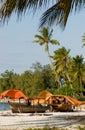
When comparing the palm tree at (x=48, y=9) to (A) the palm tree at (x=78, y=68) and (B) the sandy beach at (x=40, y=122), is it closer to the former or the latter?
(B) the sandy beach at (x=40, y=122)

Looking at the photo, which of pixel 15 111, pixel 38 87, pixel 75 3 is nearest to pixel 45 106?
pixel 15 111

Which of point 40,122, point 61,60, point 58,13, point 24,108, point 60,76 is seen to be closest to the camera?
point 58,13

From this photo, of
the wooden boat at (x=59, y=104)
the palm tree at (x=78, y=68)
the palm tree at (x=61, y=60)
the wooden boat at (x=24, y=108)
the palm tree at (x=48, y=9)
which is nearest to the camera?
the palm tree at (x=48, y=9)

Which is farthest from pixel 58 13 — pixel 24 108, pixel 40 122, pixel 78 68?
pixel 78 68

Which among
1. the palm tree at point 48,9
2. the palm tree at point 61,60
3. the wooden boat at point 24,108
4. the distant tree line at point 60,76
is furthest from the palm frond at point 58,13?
the palm tree at point 61,60

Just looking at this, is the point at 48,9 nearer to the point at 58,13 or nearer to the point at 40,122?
the point at 58,13

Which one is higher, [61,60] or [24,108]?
[61,60]

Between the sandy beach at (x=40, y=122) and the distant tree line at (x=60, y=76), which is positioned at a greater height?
the distant tree line at (x=60, y=76)

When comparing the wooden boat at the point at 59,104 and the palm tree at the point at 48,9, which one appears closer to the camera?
the palm tree at the point at 48,9

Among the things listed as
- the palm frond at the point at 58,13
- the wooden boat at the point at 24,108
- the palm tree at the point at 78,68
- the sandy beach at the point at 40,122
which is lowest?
the sandy beach at the point at 40,122

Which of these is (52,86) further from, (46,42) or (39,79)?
(46,42)

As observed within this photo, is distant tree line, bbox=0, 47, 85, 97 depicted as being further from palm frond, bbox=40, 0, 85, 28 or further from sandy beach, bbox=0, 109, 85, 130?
palm frond, bbox=40, 0, 85, 28

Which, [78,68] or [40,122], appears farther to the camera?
[78,68]

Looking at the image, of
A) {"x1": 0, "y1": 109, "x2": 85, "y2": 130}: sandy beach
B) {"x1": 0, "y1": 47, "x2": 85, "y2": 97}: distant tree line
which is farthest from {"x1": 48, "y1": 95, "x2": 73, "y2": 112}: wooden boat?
{"x1": 0, "y1": 47, "x2": 85, "y2": 97}: distant tree line
